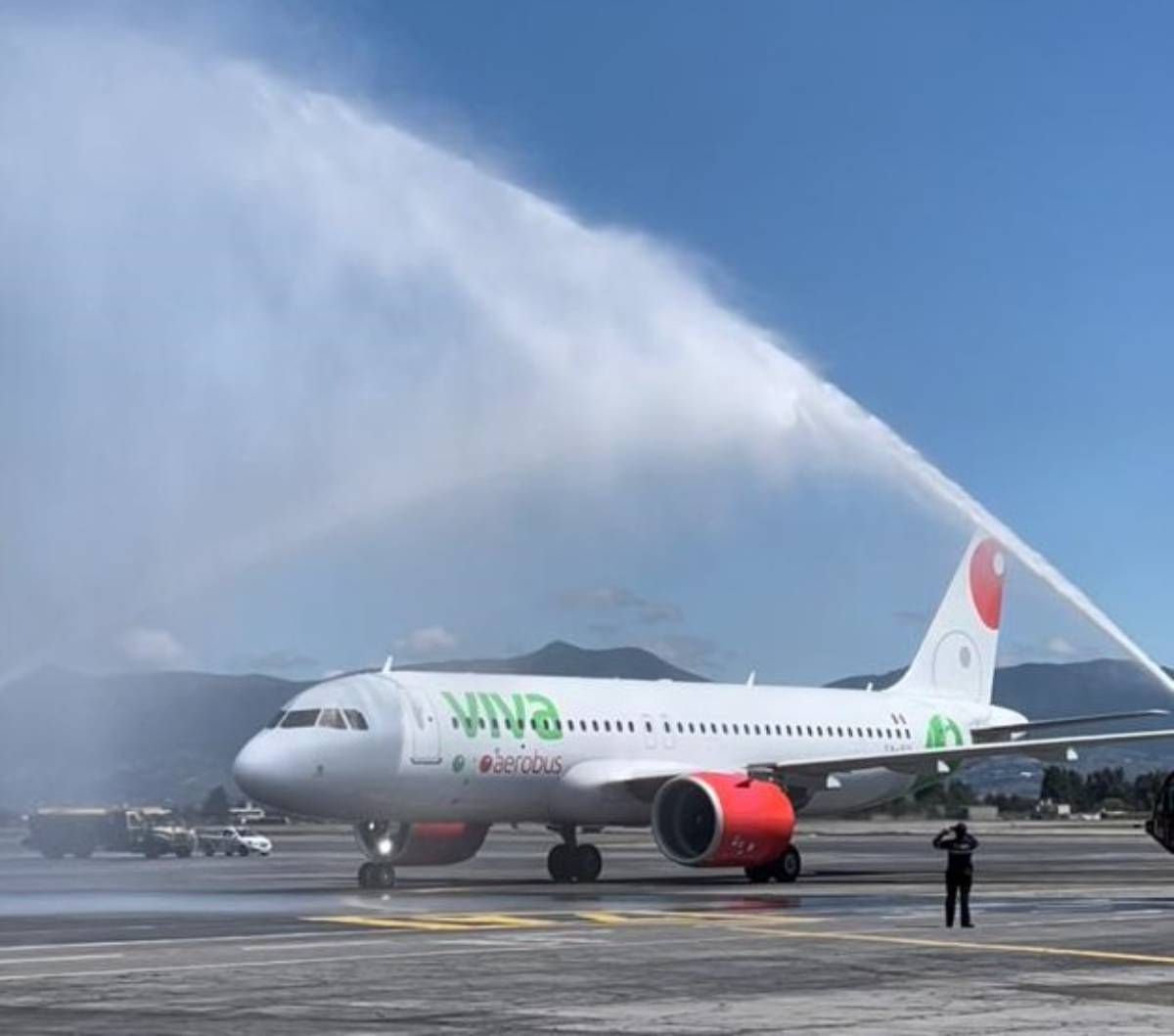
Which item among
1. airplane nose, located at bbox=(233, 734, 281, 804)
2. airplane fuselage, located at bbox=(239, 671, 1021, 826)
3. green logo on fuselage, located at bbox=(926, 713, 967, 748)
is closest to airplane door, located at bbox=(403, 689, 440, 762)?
airplane fuselage, located at bbox=(239, 671, 1021, 826)

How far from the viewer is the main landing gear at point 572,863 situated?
48.7 m

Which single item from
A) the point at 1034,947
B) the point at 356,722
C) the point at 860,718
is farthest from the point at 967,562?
the point at 1034,947

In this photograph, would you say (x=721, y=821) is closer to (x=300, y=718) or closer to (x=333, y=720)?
(x=333, y=720)

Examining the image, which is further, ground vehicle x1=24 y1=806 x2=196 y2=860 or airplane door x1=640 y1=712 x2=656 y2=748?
ground vehicle x1=24 y1=806 x2=196 y2=860

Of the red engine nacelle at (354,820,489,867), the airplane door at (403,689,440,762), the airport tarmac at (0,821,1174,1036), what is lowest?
the airport tarmac at (0,821,1174,1036)

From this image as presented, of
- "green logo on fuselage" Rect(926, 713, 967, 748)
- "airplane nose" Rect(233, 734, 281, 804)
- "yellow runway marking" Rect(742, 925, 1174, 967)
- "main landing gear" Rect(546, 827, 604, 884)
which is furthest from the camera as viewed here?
"green logo on fuselage" Rect(926, 713, 967, 748)

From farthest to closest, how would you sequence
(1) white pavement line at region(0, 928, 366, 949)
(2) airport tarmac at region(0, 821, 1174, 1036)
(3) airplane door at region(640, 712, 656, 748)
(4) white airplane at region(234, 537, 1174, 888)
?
(3) airplane door at region(640, 712, 656, 748)
(4) white airplane at region(234, 537, 1174, 888)
(1) white pavement line at region(0, 928, 366, 949)
(2) airport tarmac at region(0, 821, 1174, 1036)

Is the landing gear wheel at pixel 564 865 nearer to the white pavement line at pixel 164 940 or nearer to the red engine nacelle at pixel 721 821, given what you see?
the red engine nacelle at pixel 721 821

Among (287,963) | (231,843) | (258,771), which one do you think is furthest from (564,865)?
(231,843)

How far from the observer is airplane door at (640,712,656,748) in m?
49.5

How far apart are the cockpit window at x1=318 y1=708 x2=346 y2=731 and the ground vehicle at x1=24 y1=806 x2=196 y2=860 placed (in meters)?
41.6

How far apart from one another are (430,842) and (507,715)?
4034 mm

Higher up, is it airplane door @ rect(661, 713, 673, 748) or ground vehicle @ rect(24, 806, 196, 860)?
airplane door @ rect(661, 713, 673, 748)

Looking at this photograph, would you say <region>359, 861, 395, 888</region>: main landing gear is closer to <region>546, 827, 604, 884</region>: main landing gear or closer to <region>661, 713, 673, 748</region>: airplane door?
<region>546, 827, 604, 884</region>: main landing gear
